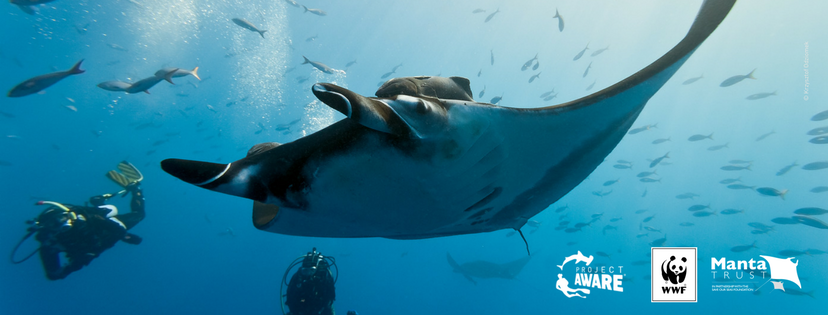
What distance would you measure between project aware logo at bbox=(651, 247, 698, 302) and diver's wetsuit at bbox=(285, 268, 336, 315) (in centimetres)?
597

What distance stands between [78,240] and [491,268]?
17.8 meters

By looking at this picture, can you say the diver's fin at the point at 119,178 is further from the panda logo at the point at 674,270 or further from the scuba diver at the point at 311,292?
the panda logo at the point at 674,270

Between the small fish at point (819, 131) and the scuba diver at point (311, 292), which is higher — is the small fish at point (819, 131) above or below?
above

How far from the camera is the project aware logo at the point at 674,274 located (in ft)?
18.7

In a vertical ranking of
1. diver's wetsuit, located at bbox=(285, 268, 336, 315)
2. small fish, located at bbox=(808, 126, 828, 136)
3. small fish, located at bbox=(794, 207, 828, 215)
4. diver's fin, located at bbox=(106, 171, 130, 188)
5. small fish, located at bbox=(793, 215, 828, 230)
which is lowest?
diver's wetsuit, located at bbox=(285, 268, 336, 315)

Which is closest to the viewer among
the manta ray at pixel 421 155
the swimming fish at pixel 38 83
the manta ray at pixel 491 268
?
the manta ray at pixel 421 155

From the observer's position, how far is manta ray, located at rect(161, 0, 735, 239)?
1.11m

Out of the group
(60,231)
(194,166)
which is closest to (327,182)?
(194,166)

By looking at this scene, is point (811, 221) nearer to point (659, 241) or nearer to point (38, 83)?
point (659, 241)

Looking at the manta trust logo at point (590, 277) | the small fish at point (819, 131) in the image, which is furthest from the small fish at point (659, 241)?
the small fish at point (819, 131)

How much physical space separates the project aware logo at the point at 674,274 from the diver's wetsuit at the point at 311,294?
235 inches

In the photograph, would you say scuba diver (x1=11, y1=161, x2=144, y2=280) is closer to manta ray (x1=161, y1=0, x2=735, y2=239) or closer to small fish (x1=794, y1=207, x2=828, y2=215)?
manta ray (x1=161, y1=0, x2=735, y2=239)

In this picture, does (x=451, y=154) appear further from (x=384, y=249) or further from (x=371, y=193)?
(x=384, y=249)

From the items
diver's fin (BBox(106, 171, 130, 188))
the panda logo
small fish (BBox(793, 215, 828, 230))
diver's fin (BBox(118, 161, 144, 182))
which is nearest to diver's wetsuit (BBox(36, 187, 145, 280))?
diver's fin (BBox(106, 171, 130, 188))
